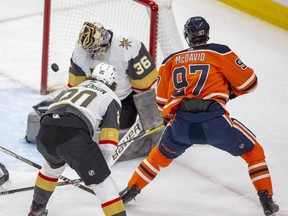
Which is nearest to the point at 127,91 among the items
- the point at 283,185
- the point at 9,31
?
the point at 283,185

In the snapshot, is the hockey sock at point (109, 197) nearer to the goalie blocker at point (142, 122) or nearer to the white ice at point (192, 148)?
the white ice at point (192, 148)

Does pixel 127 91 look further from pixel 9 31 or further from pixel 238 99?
pixel 9 31

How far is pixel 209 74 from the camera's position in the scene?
4.94 meters

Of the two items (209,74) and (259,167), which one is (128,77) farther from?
(259,167)

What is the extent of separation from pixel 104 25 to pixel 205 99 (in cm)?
213

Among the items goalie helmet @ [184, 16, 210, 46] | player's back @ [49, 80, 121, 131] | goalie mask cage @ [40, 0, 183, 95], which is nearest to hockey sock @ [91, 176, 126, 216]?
player's back @ [49, 80, 121, 131]

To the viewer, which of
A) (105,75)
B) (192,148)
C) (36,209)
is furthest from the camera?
(192,148)

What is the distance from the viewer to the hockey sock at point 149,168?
5191 mm

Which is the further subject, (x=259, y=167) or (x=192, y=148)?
(x=192, y=148)

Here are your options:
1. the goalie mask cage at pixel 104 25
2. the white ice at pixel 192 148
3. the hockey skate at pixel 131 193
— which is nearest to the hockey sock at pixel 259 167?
the white ice at pixel 192 148

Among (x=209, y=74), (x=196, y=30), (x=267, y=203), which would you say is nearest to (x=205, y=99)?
(x=209, y=74)

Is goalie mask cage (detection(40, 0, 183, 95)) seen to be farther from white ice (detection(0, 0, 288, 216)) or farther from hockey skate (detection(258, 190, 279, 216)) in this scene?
hockey skate (detection(258, 190, 279, 216))

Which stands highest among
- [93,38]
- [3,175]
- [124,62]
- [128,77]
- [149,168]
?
[93,38]

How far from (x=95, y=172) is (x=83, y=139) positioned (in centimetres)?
17
